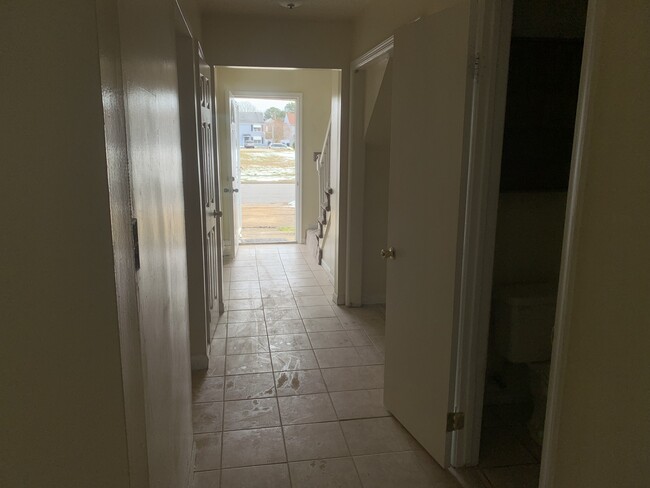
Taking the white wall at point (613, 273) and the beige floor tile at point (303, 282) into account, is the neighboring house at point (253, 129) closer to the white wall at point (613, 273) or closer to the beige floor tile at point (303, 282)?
the beige floor tile at point (303, 282)

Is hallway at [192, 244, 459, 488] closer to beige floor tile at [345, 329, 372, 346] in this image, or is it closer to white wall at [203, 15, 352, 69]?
beige floor tile at [345, 329, 372, 346]

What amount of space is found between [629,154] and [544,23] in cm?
167

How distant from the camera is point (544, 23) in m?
2.42

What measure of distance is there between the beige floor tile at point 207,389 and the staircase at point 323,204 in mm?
2336

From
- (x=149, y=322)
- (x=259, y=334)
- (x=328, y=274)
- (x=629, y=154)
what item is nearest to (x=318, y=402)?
(x=259, y=334)

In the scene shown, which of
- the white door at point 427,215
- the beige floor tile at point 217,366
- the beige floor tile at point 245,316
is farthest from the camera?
the beige floor tile at point 245,316

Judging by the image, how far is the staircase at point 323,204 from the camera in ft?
17.0

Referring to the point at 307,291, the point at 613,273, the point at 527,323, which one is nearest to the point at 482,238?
the point at 527,323

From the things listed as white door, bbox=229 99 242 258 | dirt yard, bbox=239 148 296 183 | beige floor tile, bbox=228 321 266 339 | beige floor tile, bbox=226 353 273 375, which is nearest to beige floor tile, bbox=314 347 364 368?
beige floor tile, bbox=226 353 273 375

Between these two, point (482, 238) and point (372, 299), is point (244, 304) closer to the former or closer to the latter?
point (372, 299)

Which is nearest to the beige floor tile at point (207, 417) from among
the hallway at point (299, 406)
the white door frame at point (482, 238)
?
the hallway at point (299, 406)

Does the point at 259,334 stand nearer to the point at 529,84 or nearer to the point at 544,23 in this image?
the point at 529,84

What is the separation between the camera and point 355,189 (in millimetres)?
4195

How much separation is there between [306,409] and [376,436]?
43 centimetres
